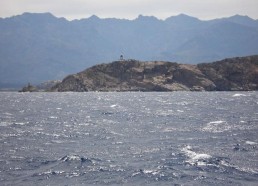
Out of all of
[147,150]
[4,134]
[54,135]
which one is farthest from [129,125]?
[147,150]

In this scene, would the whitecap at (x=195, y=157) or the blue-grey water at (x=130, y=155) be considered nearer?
the blue-grey water at (x=130, y=155)

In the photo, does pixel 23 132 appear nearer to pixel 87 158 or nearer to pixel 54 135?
pixel 54 135

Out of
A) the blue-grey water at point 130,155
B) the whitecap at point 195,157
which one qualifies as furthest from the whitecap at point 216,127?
the whitecap at point 195,157

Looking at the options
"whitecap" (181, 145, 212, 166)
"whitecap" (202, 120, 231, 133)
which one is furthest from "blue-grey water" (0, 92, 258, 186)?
"whitecap" (202, 120, 231, 133)

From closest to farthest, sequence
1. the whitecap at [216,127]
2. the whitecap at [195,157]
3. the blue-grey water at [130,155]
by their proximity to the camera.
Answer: the blue-grey water at [130,155] < the whitecap at [195,157] < the whitecap at [216,127]

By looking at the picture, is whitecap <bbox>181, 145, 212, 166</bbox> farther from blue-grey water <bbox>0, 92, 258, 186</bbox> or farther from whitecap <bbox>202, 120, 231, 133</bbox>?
whitecap <bbox>202, 120, 231, 133</bbox>

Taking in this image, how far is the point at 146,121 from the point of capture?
306 feet

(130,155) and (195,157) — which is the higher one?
(195,157)

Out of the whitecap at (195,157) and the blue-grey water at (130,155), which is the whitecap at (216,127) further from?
the whitecap at (195,157)

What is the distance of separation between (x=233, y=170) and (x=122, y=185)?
12.0 m

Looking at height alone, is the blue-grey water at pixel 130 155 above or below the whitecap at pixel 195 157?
below

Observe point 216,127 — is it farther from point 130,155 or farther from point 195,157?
point 130,155

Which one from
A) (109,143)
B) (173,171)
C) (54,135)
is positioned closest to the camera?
(173,171)

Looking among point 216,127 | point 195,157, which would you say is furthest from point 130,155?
point 216,127
